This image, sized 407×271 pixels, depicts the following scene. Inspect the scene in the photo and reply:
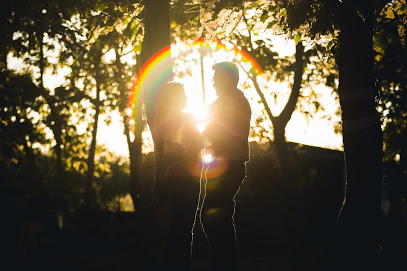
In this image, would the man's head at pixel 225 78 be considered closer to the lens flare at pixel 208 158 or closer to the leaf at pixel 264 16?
the lens flare at pixel 208 158

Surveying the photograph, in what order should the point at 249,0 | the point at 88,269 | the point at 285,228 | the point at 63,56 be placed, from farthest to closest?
1. the point at 285,228
2. the point at 88,269
3. the point at 63,56
4. the point at 249,0

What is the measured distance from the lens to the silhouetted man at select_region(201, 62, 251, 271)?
4.15 meters

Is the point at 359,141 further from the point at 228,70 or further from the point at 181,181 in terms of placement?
the point at 181,181

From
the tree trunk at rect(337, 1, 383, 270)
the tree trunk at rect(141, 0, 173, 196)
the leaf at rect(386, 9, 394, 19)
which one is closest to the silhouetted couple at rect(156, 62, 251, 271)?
the tree trunk at rect(141, 0, 173, 196)

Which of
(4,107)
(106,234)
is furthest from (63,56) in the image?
(106,234)

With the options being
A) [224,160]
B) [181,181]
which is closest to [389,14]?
[224,160]

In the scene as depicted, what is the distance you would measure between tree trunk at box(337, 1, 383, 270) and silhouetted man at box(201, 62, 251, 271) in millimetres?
1077

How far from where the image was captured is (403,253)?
A: 12.5 m

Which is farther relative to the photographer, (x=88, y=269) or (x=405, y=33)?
(x=88, y=269)

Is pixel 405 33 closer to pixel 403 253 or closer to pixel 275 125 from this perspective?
pixel 403 253

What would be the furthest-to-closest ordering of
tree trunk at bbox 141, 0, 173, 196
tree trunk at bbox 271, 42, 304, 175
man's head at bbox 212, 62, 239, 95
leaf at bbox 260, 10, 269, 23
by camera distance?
tree trunk at bbox 271, 42, 304, 175 → leaf at bbox 260, 10, 269, 23 → tree trunk at bbox 141, 0, 173, 196 → man's head at bbox 212, 62, 239, 95

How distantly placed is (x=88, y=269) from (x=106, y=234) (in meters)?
6.22

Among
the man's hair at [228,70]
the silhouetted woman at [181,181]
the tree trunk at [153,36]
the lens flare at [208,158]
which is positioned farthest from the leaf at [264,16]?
the lens flare at [208,158]

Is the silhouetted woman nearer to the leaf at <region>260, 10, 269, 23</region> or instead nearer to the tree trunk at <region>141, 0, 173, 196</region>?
the tree trunk at <region>141, 0, 173, 196</region>
